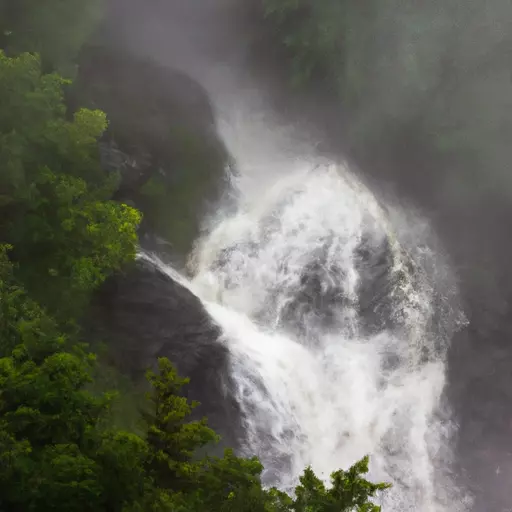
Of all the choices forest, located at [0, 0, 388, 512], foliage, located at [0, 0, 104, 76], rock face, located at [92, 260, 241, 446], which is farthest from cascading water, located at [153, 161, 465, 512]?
foliage, located at [0, 0, 104, 76]

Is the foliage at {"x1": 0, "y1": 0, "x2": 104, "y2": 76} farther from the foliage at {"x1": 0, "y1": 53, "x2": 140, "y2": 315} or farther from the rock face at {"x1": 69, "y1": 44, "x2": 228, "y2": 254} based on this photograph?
the foliage at {"x1": 0, "y1": 53, "x2": 140, "y2": 315}

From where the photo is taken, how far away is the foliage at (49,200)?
28.0 ft

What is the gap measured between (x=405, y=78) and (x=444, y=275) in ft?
19.9

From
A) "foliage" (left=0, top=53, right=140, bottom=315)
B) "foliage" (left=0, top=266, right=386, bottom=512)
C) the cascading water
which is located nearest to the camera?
"foliage" (left=0, top=266, right=386, bottom=512)

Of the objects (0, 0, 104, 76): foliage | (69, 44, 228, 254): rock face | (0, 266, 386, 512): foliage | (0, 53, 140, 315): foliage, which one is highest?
(69, 44, 228, 254): rock face

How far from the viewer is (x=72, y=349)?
764cm

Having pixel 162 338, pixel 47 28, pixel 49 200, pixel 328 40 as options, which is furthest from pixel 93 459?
pixel 328 40

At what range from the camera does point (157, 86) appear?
53.3 feet

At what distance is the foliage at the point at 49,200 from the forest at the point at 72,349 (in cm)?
2

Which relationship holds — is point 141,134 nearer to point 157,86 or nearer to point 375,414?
point 157,86

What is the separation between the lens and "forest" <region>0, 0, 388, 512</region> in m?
5.13

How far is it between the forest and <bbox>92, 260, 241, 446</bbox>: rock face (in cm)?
27

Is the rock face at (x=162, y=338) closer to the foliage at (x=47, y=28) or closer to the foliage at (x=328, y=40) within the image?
the foliage at (x=47, y=28)

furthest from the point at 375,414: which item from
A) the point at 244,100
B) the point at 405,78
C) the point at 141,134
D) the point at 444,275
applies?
the point at 244,100
